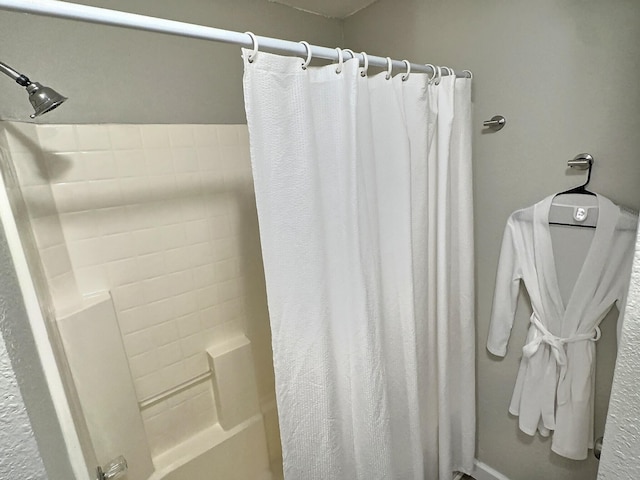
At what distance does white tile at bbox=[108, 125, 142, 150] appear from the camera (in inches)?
46.8

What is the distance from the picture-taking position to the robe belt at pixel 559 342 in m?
1.13

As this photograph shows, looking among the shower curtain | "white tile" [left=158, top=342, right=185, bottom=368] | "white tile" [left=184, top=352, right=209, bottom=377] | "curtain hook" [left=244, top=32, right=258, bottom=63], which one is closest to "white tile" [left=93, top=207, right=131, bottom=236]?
"white tile" [left=158, top=342, right=185, bottom=368]

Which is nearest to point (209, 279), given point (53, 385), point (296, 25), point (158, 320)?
point (158, 320)

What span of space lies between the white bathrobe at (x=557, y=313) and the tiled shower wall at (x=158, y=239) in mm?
1143

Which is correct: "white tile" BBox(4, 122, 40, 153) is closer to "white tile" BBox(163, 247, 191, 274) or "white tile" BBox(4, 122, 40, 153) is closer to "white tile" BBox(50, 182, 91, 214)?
"white tile" BBox(50, 182, 91, 214)

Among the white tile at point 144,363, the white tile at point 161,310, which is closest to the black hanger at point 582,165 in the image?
the white tile at point 161,310

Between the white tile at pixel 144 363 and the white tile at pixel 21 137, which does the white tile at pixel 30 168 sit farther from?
the white tile at pixel 144 363

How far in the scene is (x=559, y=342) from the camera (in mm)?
1178

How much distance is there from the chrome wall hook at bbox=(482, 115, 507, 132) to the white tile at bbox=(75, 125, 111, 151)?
1455 mm

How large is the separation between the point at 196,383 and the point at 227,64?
1467 mm

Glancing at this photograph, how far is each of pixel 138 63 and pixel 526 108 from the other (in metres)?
1.46

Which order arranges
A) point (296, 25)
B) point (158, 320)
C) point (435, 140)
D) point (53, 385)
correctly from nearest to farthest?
point (53, 385)
point (435, 140)
point (158, 320)
point (296, 25)

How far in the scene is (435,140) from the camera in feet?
3.72

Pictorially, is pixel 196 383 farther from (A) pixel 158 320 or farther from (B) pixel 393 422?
(B) pixel 393 422
